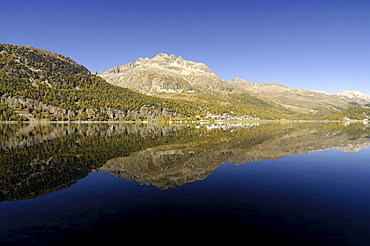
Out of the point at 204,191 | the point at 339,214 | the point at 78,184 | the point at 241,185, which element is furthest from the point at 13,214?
the point at 339,214

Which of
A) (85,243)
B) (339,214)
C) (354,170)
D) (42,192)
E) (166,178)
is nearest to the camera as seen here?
(85,243)

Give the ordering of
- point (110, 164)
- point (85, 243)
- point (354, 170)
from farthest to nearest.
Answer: point (110, 164), point (354, 170), point (85, 243)

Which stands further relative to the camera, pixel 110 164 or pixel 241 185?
pixel 110 164

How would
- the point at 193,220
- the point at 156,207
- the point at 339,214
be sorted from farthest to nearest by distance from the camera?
the point at 156,207, the point at 339,214, the point at 193,220

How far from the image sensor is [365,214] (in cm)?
1499

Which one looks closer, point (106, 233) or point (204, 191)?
point (106, 233)

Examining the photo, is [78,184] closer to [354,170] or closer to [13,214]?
[13,214]

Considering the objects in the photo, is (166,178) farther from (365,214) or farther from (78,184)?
(365,214)

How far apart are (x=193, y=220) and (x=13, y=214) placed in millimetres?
12290

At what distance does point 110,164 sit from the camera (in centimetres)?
3036

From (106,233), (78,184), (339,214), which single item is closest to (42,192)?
(78,184)

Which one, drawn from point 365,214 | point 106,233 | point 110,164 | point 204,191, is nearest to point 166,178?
point 204,191

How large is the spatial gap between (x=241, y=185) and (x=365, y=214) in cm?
957

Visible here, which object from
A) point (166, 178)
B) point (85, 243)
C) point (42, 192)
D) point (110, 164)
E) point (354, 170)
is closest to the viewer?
point (85, 243)
